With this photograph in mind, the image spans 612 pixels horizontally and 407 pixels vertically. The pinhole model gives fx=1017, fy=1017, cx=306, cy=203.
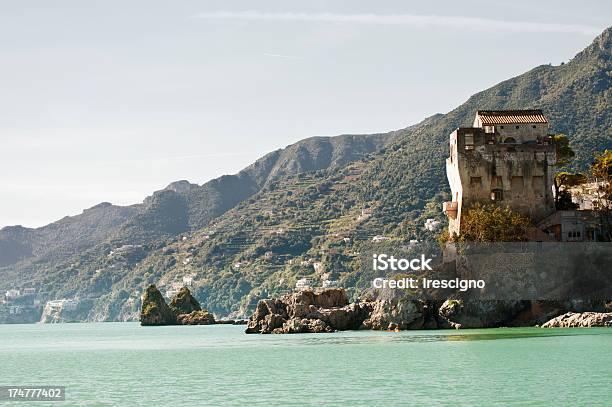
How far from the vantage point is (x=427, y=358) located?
45938 millimetres

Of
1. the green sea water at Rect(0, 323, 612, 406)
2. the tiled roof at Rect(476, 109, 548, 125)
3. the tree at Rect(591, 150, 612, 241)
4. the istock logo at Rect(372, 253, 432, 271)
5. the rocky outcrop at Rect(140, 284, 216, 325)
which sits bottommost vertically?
the green sea water at Rect(0, 323, 612, 406)

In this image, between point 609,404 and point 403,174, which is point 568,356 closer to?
point 609,404

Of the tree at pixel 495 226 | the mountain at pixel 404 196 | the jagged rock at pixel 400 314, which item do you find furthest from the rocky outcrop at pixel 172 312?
the tree at pixel 495 226

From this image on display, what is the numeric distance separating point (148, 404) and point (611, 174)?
50.5m

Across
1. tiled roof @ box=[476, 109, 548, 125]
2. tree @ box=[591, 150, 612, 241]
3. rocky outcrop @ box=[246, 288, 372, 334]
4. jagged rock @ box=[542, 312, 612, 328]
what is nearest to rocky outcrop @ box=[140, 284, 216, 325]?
rocky outcrop @ box=[246, 288, 372, 334]

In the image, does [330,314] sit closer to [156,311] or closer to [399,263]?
[399,263]

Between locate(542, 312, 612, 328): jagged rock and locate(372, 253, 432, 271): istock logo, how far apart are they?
1021 cm

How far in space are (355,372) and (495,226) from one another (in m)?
→ 33.0

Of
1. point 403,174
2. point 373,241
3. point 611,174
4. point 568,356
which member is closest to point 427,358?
point 568,356

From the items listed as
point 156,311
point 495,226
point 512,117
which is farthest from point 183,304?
point 495,226

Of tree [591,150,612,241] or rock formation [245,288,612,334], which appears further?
tree [591,150,612,241]

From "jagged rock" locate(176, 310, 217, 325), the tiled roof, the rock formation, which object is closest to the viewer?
the rock formation

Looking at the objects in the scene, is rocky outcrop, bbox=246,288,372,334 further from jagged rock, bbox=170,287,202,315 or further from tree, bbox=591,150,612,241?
jagged rock, bbox=170,287,202,315

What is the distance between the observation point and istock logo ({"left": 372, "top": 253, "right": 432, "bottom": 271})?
2949 inches
